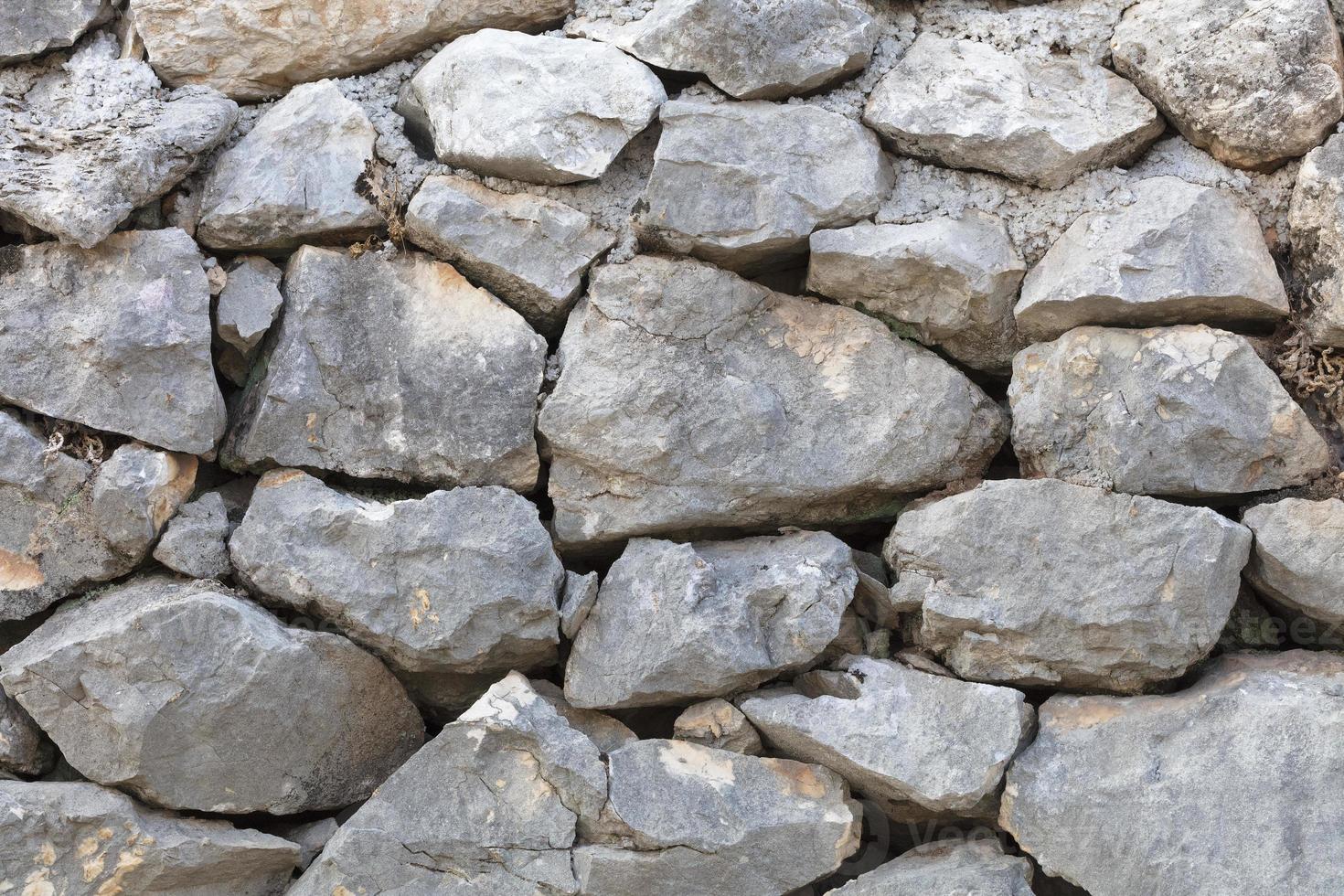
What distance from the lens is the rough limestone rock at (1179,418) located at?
281cm

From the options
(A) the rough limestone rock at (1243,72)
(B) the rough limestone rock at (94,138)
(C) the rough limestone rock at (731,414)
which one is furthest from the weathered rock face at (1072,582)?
(B) the rough limestone rock at (94,138)

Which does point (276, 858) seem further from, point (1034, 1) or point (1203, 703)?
point (1034, 1)

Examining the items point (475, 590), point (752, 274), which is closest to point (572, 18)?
point (752, 274)

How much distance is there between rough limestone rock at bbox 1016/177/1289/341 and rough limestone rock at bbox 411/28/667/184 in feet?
3.67

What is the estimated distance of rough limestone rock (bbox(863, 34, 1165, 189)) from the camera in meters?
3.03

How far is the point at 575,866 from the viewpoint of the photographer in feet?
9.23

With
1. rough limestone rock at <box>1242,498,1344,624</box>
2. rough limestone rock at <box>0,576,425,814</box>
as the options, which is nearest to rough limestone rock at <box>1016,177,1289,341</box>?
rough limestone rock at <box>1242,498,1344,624</box>

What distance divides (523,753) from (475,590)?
40 centimetres

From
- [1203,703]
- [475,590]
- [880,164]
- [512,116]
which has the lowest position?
[1203,703]

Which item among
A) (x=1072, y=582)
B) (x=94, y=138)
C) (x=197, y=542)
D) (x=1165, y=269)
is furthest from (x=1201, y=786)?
(x=94, y=138)

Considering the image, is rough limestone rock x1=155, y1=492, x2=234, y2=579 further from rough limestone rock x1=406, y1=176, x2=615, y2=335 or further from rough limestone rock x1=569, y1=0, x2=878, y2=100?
rough limestone rock x1=569, y1=0, x2=878, y2=100

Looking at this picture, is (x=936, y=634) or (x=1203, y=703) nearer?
(x=1203, y=703)

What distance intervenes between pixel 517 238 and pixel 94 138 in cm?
109

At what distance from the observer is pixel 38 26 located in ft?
10.8
